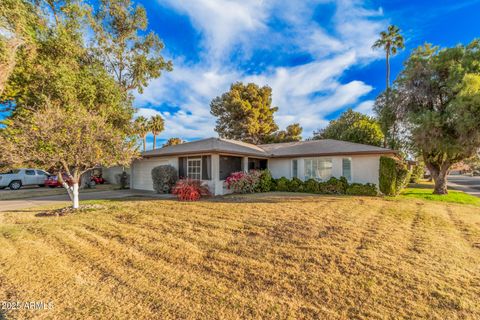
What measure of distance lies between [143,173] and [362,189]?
1512 cm

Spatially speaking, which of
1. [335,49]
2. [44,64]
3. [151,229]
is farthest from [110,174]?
[335,49]

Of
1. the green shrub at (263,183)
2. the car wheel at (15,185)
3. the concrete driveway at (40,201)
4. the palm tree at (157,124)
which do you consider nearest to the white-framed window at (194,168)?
the concrete driveway at (40,201)

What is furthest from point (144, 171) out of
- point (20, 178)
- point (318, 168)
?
point (318, 168)

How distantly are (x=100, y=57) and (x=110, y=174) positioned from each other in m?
13.0

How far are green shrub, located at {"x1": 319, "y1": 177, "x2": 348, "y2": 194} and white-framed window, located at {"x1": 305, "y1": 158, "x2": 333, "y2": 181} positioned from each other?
863mm

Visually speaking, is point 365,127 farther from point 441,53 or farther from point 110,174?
point 110,174

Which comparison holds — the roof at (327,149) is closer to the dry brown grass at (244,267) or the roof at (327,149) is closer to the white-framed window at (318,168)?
the white-framed window at (318,168)

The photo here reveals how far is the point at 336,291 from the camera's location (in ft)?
11.0

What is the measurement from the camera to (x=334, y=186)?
Answer: 44.4ft

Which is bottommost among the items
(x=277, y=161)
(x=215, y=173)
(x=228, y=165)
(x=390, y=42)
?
(x=215, y=173)

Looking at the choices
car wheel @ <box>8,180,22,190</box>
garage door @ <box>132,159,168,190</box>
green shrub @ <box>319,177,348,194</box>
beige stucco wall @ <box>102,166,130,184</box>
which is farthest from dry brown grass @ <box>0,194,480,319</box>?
beige stucco wall @ <box>102,166,130,184</box>

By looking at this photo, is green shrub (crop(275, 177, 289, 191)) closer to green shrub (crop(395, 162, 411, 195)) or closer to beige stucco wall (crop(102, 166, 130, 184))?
green shrub (crop(395, 162, 411, 195))

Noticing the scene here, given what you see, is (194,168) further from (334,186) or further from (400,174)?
(400,174)

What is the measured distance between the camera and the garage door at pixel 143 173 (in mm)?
16359
